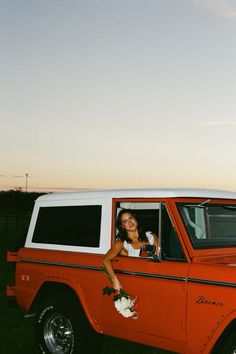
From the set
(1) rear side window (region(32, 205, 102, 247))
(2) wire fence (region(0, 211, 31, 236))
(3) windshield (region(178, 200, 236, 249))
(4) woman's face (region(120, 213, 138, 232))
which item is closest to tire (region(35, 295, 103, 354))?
(1) rear side window (region(32, 205, 102, 247))

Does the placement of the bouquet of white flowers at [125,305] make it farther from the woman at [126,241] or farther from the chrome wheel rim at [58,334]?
the chrome wheel rim at [58,334]

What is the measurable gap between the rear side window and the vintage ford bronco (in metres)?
0.01

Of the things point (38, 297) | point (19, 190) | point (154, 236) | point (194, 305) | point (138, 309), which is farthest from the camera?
point (19, 190)

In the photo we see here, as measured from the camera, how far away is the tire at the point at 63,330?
6.07 m

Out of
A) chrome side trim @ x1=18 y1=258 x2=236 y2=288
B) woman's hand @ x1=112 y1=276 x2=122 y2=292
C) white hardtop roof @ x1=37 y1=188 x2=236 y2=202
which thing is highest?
white hardtop roof @ x1=37 y1=188 x2=236 y2=202

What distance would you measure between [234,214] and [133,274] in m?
1.34

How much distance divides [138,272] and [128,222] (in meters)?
0.55

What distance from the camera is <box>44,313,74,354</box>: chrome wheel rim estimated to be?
6.25 metres

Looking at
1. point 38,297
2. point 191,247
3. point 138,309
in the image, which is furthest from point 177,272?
point 38,297

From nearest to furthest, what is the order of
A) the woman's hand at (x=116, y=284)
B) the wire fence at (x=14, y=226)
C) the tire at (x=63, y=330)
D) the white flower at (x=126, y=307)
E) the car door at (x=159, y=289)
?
the car door at (x=159, y=289) < the white flower at (x=126, y=307) < the woman's hand at (x=116, y=284) < the tire at (x=63, y=330) < the wire fence at (x=14, y=226)

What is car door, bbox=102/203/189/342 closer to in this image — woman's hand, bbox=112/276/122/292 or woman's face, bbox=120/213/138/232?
woman's hand, bbox=112/276/122/292

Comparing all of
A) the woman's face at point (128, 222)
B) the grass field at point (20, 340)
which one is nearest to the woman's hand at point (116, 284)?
the woman's face at point (128, 222)

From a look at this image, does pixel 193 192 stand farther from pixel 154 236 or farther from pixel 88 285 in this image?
pixel 88 285

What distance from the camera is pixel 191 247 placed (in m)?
5.21
